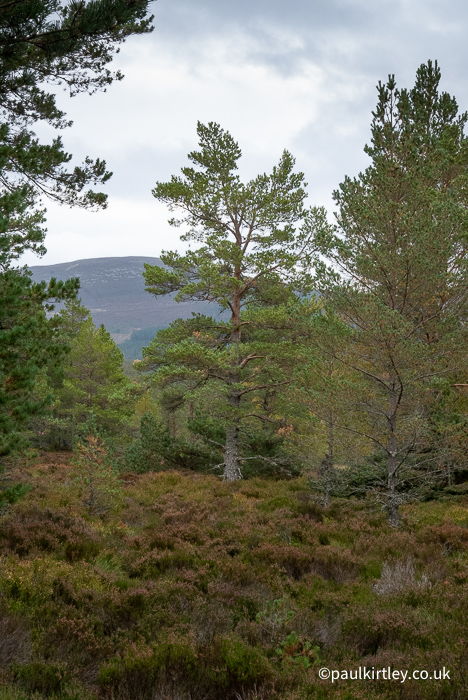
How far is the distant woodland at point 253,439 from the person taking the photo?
364 cm

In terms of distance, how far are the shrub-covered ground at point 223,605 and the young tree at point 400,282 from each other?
97.2 inches

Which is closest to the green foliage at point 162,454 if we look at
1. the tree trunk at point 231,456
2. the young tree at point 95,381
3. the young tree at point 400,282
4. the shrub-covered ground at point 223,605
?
the tree trunk at point 231,456

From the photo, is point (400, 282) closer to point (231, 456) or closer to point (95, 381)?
point (231, 456)

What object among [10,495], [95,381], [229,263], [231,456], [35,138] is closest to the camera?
[10,495]

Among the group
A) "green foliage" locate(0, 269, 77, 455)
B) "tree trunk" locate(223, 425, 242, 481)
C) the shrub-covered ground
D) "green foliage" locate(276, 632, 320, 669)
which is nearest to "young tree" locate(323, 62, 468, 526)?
the shrub-covered ground

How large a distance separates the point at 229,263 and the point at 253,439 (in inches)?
296

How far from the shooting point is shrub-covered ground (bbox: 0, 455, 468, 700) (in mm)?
3178

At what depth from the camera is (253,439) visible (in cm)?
1675

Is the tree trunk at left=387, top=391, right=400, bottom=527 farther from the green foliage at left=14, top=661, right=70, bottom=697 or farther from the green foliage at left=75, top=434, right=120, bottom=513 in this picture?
the green foliage at left=14, top=661, right=70, bottom=697

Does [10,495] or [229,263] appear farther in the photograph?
[229,263]

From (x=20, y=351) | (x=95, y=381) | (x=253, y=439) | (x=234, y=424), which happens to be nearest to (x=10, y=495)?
(x=20, y=351)

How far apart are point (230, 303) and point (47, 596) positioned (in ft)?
37.8

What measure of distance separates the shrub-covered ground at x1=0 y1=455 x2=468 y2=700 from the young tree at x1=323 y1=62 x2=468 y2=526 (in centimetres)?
247

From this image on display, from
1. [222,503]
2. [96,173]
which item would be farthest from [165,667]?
[96,173]
